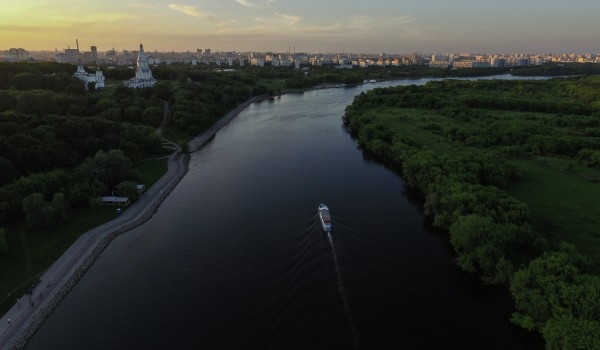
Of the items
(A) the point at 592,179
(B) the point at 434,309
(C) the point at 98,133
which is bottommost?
(B) the point at 434,309

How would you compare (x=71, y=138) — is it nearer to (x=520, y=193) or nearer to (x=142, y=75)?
(x=520, y=193)

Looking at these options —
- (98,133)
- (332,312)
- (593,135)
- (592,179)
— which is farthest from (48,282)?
(593,135)

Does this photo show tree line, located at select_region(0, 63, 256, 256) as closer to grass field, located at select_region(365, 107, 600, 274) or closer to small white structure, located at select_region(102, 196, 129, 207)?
small white structure, located at select_region(102, 196, 129, 207)

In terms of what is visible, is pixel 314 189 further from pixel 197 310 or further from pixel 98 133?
pixel 98 133

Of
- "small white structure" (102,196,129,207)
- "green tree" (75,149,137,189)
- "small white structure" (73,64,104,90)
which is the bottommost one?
"small white structure" (102,196,129,207)

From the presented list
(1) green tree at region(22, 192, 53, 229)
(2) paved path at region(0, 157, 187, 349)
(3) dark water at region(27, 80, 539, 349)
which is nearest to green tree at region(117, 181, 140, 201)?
(2) paved path at region(0, 157, 187, 349)
